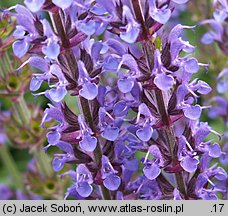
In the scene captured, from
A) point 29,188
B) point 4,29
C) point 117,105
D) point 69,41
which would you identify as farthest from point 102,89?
point 29,188

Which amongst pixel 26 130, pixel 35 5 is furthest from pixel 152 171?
pixel 26 130

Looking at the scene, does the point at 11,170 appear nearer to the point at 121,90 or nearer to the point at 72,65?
the point at 72,65

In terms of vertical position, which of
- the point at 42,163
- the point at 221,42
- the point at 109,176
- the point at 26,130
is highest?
the point at 109,176

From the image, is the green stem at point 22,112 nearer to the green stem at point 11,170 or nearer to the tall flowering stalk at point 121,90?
the green stem at point 11,170

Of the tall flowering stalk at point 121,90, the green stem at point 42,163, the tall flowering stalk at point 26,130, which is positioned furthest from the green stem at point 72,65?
the green stem at point 42,163

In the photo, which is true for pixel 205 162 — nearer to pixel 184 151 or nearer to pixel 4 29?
pixel 184 151

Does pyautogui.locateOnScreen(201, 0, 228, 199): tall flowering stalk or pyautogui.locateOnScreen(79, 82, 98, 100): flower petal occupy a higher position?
pyautogui.locateOnScreen(79, 82, 98, 100): flower petal

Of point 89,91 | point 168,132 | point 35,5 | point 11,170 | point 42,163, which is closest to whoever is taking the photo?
point 35,5

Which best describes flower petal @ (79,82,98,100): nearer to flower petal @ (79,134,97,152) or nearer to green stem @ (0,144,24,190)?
flower petal @ (79,134,97,152)

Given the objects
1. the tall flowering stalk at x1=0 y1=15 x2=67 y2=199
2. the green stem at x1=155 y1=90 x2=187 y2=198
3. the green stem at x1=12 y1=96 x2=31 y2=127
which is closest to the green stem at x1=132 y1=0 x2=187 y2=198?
the green stem at x1=155 y1=90 x2=187 y2=198
